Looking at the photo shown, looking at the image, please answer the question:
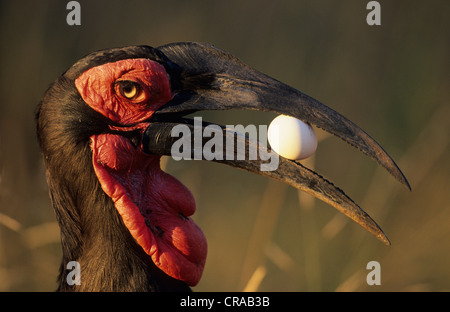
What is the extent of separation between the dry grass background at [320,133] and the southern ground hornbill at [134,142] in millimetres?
1643

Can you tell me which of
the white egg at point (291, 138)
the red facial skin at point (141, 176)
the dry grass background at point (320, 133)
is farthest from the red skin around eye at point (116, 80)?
the dry grass background at point (320, 133)

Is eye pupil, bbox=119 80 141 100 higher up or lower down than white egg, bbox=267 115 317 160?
higher up

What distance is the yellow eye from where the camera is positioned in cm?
261

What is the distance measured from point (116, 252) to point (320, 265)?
2.45 meters

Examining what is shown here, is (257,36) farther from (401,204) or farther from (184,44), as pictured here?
(184,44)

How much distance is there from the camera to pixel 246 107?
8.43 ft

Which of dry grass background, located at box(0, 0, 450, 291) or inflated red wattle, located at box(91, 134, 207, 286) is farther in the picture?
dry grass background, located at box(0, 0, 450, 291)

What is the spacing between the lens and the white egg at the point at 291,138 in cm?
261

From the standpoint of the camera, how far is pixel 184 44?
271cm

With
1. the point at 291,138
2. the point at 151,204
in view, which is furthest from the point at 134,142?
the point at 291,138

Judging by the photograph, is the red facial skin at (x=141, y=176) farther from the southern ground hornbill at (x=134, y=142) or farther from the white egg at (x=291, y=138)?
the white egg at (x=291, y=138)

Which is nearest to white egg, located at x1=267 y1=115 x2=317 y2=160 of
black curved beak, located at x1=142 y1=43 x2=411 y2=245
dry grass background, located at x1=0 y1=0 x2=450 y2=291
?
black curved beak, located at x1=142 y1=43 x2=411 y2=245

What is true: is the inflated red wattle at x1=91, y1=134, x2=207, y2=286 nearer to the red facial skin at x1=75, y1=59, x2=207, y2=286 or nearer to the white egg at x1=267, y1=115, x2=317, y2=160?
the red facial skin at x1=75, y1=59, x2=207, y2=286
